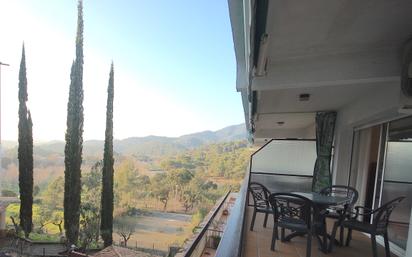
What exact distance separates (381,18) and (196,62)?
22.1 m

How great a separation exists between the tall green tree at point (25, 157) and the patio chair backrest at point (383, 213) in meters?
14.0

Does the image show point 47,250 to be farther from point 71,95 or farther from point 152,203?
point 152,203

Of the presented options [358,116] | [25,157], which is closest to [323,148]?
[358,116]

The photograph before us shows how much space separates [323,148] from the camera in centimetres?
470

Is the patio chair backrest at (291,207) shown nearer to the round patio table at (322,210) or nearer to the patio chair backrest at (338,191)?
the round patio table at (322,210)

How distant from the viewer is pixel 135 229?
19500 mm

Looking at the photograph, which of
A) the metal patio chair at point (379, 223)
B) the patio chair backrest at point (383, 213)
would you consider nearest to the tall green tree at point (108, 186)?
the metal patio chair at point (379, 223)

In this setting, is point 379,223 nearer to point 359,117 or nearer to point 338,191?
point 338,191

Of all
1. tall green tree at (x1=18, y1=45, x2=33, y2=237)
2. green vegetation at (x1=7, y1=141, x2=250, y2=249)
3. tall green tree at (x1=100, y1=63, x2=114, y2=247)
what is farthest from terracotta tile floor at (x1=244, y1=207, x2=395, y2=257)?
green vegetation at (x1=7, y1=141, x2=250, y2=249)

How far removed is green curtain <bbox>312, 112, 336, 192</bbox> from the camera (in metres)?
4.57

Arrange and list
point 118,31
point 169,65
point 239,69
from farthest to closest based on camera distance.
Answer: point 169,65 → point 118,31 → point 239,69

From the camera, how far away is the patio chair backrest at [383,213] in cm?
226

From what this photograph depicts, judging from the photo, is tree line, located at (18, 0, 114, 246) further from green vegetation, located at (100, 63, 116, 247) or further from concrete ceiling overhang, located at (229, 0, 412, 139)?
concrete ceiling overhang, located at (229, 0, 412, 139)

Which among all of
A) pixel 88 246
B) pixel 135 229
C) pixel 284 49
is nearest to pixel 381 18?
pixel 284 49
